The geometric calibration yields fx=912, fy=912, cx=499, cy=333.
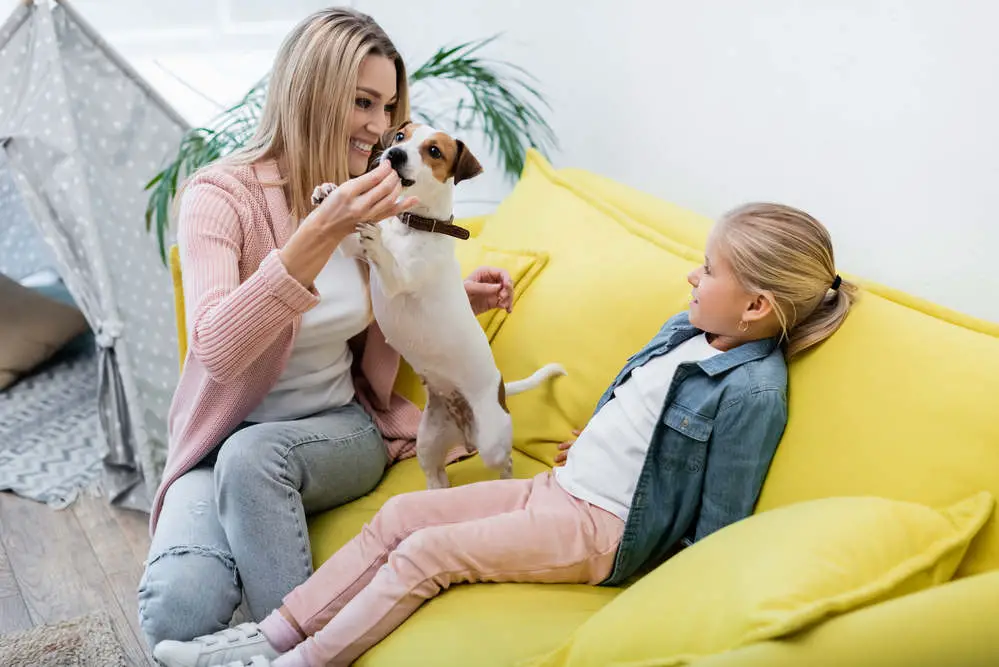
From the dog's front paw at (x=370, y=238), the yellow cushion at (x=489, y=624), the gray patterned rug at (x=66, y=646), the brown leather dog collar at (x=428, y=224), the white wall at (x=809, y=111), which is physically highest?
the white wall at (x=809, y=111)

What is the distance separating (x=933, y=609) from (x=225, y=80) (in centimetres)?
325

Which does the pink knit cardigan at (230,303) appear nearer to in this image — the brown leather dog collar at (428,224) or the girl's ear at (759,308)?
the brown leather dog collar at (428,224)

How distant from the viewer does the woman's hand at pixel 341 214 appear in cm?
123

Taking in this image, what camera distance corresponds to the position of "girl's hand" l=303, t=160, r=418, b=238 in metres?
1.23

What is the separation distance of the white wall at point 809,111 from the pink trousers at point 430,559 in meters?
0.75

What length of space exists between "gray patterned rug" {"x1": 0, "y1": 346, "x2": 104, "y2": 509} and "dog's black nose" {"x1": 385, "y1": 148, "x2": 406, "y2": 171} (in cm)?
147

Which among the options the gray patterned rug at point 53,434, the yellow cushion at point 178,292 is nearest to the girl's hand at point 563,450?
the yellow cushion at point 178,292

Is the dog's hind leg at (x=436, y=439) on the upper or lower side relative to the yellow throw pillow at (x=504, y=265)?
lower

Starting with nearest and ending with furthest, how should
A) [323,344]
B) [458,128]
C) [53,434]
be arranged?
[323,344], [458,128], [53,434]

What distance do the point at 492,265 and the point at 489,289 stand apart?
15 centimetres

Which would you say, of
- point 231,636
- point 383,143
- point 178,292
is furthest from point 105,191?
point 231,636

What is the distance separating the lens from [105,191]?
232 cm

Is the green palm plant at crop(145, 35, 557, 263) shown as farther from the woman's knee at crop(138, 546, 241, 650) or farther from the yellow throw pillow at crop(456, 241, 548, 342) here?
the woman's knee at crop(138, 546, 241, 650)

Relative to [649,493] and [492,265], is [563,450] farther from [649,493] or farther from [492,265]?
[492,265]
